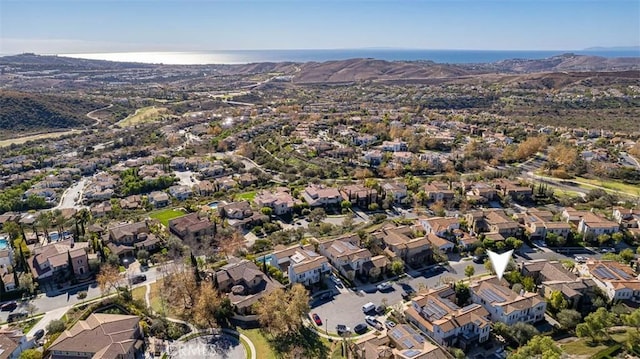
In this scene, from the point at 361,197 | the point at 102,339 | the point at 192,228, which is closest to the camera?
the point at 102,339

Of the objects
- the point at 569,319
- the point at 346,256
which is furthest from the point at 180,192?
the point at 569,319

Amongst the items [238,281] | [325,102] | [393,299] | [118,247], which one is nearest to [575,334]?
[393,299]

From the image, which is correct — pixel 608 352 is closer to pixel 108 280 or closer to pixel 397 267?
pixel 397 267

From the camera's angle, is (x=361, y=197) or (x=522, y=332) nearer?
(x=522, y=332)

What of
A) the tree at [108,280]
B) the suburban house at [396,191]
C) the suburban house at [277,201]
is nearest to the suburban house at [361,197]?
the suburban house at [396,191]

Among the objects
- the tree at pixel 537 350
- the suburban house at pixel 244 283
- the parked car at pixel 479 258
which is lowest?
the parked car at pixel 479 258

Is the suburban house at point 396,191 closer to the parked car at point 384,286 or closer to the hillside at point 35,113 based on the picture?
the parked car at point 384,286

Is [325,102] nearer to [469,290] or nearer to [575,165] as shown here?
[575,165]
